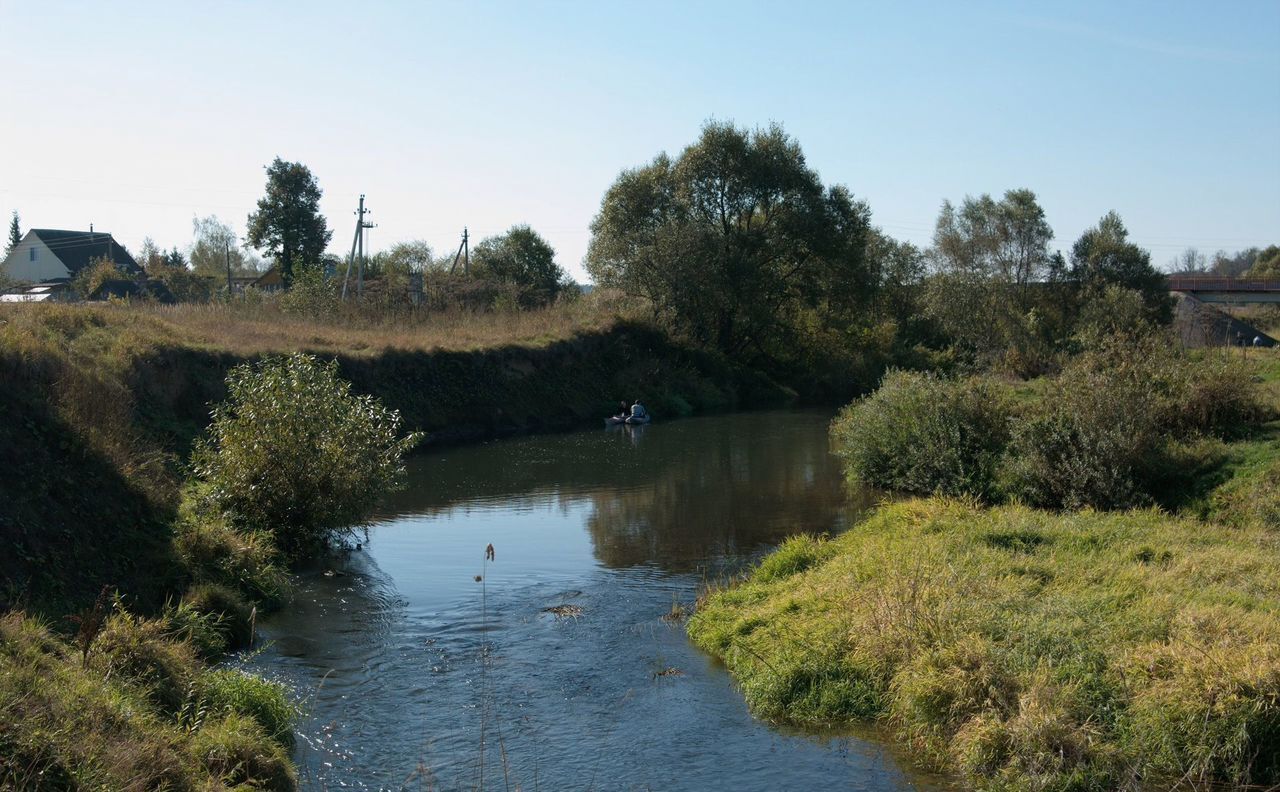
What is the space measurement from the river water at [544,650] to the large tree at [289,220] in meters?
44.2

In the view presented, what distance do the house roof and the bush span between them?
5428 centimetres

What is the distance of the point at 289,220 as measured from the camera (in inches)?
2511

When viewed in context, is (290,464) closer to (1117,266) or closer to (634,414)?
(634,414)

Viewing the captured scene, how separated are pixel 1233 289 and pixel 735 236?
42797mm

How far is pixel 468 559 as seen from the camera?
56.0ft

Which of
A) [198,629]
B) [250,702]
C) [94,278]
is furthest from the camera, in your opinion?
[94,278]

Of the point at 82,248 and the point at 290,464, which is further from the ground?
Result: the point at 82,248

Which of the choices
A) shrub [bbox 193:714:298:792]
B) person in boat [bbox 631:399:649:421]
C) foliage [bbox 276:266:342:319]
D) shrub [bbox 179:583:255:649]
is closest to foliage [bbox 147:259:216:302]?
foliage [bbox 276:266:342:319]

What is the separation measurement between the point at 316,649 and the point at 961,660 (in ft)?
23.8

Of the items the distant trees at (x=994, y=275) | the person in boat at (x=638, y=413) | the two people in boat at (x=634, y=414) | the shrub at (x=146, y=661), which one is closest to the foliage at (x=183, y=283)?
the two people in boat at (x=634, y=414)

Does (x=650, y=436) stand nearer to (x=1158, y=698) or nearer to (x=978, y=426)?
(x=978, y=426)

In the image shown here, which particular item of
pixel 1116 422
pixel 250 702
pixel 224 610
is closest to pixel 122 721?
pixel 250 702

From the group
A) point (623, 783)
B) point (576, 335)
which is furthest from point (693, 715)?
point (576, 335)

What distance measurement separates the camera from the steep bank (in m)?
12.2
